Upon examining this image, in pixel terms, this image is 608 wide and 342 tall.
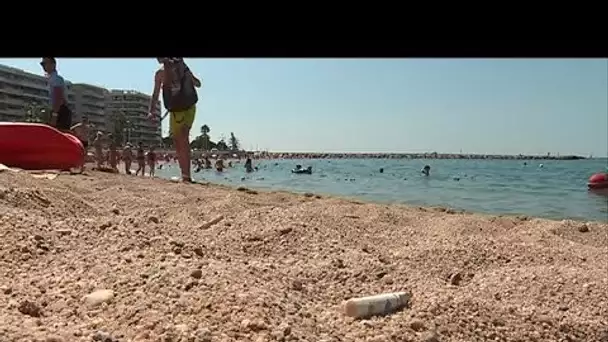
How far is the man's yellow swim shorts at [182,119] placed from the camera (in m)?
7.69

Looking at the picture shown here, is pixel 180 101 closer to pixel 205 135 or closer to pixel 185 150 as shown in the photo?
pixel 185 150

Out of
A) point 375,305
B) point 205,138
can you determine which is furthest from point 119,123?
point 375,305

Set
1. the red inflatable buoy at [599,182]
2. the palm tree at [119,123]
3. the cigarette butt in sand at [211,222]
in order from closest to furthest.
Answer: the cigarette butt in sand at [211,222]
the red inflatable buoy at [599,182]
the palm tree at [119,123]

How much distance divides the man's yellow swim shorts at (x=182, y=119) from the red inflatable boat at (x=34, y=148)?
1.18 meters

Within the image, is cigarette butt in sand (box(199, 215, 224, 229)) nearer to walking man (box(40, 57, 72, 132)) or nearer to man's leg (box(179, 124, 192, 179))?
man's leg (box(179, 124, 192, 179))

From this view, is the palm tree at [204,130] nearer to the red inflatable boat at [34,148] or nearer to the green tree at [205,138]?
the green tree at [205,138]

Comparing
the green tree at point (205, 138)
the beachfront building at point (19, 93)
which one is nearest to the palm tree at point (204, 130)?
the green tree at point (205, 138)

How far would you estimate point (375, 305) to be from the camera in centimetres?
263

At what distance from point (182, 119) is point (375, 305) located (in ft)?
17.8

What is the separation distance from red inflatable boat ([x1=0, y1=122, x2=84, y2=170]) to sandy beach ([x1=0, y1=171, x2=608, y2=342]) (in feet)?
6.76

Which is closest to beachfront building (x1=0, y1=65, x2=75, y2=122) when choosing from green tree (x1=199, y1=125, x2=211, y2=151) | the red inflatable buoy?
the red inflatable buoy

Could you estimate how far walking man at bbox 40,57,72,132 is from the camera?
7920 mm

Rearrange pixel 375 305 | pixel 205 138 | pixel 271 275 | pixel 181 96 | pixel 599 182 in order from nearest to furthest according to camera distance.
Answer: pixel 375 305, pixel 271 275, pixel 181 96, pixel 599 182, pixel 205 138
